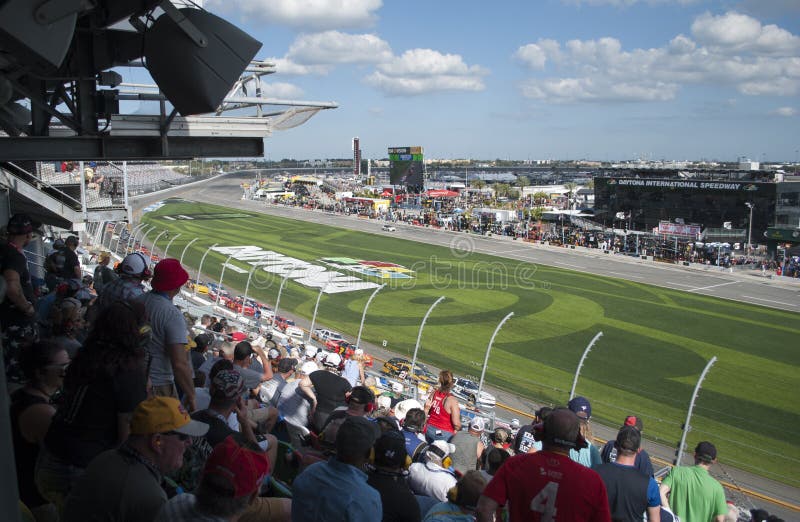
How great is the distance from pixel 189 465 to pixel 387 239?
4869 cm

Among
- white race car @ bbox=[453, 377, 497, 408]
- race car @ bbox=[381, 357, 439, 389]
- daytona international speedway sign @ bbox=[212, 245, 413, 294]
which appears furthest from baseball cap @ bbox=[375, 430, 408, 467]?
daytona international speedway sign @ bbox=[212, 245, 413, 294]

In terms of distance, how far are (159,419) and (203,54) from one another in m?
4.22

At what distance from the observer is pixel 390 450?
350 cm

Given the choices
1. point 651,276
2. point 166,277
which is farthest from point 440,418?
point 651,276

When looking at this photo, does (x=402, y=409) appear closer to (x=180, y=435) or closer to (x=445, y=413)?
(x=445, y=413)

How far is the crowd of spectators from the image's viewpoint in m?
2.65

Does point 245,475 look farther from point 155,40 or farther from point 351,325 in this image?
point 351,325

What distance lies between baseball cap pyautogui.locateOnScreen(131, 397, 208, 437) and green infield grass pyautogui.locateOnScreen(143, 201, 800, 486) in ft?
32.9

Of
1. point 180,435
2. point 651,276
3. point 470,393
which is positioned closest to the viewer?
point 180,435

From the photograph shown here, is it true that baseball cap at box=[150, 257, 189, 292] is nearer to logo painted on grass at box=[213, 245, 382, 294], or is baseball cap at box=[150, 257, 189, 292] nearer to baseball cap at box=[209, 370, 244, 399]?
baseball cap at box=[209, 370, 244, 399]

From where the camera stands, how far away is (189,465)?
3.71 meters

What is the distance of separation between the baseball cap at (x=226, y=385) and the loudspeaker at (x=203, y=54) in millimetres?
3217

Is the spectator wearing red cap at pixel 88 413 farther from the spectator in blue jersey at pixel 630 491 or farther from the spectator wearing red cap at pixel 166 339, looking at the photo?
the spectator in blue jersey at pixel 630 491

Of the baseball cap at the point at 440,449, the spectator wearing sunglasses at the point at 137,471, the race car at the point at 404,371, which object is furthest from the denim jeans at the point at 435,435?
the race car at the point at 404,371
